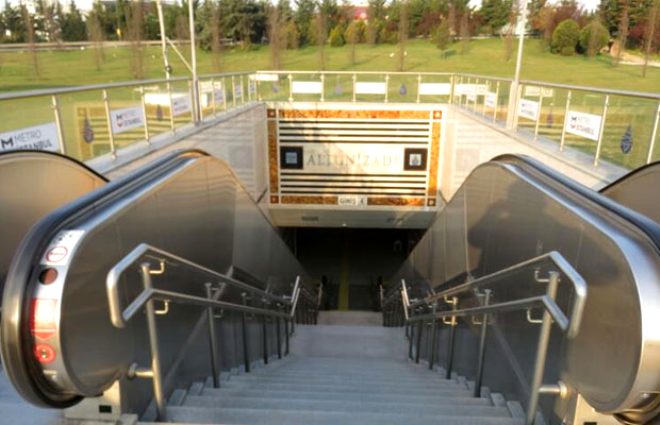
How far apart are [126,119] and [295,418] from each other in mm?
4866

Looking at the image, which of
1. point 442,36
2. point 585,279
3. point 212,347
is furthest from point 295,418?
point 442,36

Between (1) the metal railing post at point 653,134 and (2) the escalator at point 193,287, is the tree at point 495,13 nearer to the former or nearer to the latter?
(1) the metal railing post at point 653,134

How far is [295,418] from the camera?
2244 mm

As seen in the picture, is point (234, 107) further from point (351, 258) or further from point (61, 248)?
point (61, 248)

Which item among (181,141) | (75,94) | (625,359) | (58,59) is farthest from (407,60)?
(625,359)

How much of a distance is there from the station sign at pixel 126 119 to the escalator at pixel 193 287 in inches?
99.2

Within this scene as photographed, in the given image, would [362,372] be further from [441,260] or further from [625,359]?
[625,359]

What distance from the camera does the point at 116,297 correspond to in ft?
5.40

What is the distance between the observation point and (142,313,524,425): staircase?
7.36 feet

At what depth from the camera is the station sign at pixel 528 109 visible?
8.34m

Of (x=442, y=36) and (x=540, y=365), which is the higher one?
(x=442, y=36)

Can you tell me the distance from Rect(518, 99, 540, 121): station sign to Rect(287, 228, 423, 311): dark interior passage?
24.5 feet

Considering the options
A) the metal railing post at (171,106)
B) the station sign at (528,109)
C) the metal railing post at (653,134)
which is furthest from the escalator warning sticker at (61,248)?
the station sign at (528,109)

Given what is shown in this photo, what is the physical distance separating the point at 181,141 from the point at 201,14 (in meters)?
35.0
